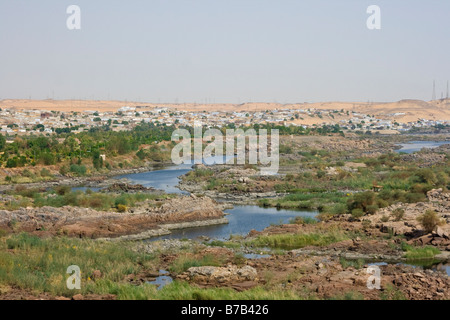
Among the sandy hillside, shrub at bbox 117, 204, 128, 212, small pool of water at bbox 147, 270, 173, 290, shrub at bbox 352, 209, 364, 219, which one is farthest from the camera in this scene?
the sandy hillside

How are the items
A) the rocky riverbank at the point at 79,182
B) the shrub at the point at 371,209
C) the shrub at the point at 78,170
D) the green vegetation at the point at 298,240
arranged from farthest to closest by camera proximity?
the shrub at the point at 78,170, the rocky riverbank at the point at 79,182, the shrub at the point at 371,209, the green vegetation at the point at 298,240

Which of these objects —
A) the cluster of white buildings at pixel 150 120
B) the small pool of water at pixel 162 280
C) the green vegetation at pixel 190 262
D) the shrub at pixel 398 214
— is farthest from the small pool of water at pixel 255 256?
the cluster of white buildings at pixel 150 120

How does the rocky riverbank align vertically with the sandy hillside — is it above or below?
below

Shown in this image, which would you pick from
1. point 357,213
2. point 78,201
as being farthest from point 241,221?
point 78,201

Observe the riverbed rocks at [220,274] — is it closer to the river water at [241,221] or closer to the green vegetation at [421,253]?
the green vegetation at [421,253]

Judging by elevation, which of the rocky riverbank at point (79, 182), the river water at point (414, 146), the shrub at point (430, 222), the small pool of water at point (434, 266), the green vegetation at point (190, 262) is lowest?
the river water at point (414, 146)

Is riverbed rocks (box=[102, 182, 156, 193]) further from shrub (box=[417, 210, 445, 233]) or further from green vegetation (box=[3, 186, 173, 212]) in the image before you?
shrub (box=[417, 210, 445, 233])

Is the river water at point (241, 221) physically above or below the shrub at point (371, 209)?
below

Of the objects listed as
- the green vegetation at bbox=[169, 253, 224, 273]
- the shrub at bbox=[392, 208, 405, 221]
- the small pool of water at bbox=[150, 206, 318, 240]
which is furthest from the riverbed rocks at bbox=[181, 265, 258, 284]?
the shrub at bbox=[392, 208, 405, 221]

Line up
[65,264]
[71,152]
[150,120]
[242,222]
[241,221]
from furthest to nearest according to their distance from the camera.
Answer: [150,120] < [71,152] < [241,221] < [242,222] < [65,264]

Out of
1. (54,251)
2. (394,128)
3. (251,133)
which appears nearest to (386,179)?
(54,251)

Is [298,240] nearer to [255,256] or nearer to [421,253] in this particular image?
[255,256]

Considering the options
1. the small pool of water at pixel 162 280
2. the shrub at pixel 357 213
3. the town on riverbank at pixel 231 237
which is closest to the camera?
the town on riverbank at pixel 231 237

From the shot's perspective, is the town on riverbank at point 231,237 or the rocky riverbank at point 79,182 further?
the rocky riverbank at point 79,182
